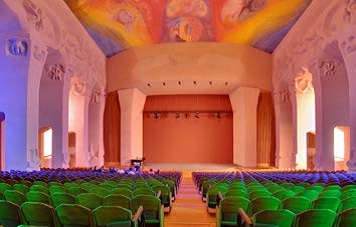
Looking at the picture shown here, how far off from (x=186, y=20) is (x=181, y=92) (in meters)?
6.97

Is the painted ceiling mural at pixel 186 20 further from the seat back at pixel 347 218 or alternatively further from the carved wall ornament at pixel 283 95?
the seat back at pixel 347 218

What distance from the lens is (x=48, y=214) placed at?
10.8 feet

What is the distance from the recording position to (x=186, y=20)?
2061 cm

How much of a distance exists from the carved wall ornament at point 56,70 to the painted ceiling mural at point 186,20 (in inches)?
116

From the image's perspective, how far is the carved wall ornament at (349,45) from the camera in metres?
12.2

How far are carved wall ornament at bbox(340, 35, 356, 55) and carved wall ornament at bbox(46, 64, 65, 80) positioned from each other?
1264 centimetres

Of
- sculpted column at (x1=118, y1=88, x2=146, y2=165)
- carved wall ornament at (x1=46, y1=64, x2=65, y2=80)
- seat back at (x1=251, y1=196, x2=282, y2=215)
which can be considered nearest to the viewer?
seat back at (x1=251, y1=196, x2=282, y2=215)

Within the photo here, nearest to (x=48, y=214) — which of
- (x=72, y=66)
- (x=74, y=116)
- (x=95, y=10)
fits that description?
(x=72, y=66)

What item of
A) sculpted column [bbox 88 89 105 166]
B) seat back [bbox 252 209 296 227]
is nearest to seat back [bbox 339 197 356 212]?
seat back [bbox 252 209 296 227]

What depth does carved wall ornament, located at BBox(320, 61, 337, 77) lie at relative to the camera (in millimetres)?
15477

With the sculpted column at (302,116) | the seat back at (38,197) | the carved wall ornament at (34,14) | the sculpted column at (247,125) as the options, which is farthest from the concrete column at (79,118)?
the seat back at (38,197)

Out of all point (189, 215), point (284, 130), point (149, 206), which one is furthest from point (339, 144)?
point (149, 206)

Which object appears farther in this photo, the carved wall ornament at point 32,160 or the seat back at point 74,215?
the carved wall ornament at point 32,160

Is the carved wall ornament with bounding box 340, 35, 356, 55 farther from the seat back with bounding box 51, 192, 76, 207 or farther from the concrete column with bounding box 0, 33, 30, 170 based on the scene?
the concrete column with bounding box 0, 33, 30, 170
